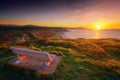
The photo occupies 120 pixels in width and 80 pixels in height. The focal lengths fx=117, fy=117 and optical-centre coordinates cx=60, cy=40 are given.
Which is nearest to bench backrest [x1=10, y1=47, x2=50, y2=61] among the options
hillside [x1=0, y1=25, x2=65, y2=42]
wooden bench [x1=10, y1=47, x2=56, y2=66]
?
wooden bench [x1=10, y1=47, x2=56, y2=66]

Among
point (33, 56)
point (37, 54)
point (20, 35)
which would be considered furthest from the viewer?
point (20, 35)

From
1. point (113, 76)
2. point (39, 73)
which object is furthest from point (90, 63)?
point (39, 73)

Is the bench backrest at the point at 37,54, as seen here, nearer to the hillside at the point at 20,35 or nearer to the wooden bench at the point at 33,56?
the wooden bench at the point at 33,56

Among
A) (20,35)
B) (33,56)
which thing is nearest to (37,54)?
(33,56)

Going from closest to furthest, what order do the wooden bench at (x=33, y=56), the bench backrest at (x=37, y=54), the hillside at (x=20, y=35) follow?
the bench backrest at (x=37, y=54) < the wooden bench at (x=33, y=56) < the hillside at (x=20, y=35)

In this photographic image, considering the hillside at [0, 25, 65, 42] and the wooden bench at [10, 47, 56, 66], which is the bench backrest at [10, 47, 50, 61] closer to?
the wooden bench at [10, 47, 56, 66]

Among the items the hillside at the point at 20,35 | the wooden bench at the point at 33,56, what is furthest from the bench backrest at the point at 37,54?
the hillside at the point at 20,35

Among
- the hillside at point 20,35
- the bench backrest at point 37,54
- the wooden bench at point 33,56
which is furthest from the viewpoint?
the hillside at point 20,35

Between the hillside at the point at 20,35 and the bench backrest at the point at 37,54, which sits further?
the hillside at the point at 20,35

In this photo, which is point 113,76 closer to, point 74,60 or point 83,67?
point 83,67

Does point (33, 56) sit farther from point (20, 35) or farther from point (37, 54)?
point (20, 35)

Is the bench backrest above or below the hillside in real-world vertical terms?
above
